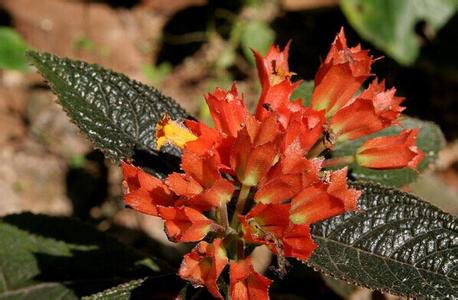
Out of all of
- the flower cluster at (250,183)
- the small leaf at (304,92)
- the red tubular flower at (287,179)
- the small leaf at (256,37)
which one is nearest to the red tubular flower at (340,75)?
the flower cluster at (250,183)

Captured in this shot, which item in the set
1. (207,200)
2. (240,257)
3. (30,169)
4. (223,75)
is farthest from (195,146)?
(223,75)

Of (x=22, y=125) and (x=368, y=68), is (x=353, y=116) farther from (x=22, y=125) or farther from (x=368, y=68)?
(x=22, y=125)

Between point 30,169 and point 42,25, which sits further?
point 42,25

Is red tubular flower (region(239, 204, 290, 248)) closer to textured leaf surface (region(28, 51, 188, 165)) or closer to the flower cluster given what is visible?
the flower cluster

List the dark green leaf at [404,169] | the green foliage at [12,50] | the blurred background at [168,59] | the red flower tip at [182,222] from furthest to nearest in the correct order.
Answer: the green foliage at [12,50] < the blurred background at [168,59] < the dark green leaf at [404,169] < the red flower tip at [182,222]

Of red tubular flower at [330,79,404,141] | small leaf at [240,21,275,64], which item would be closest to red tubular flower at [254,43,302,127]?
red tubular flower at [330,79,404,141]

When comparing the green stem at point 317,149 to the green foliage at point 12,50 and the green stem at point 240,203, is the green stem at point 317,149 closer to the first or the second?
the green stem at point 240,203
